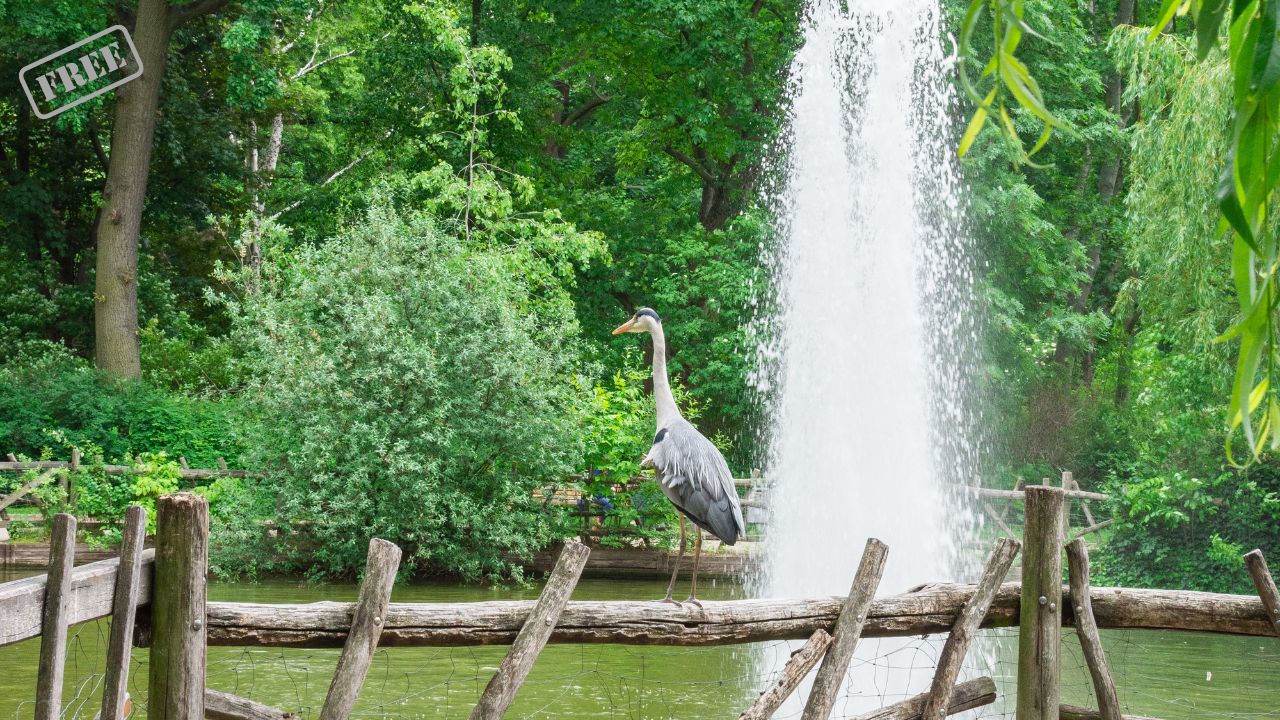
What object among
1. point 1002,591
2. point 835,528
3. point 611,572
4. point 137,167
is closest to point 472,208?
point 137,167

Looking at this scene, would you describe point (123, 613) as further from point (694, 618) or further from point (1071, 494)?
point (1071, 494)

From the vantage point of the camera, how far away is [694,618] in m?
4.20

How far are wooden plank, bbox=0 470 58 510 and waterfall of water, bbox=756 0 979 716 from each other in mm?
8382

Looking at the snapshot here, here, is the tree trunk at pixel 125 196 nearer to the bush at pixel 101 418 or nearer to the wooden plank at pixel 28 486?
the bush at pixel 101 418

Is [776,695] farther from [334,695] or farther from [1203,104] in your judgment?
[1203,104]

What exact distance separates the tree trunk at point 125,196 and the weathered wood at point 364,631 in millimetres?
16089

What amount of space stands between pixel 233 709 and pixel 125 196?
16169mm

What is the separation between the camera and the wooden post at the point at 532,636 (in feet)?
12.7

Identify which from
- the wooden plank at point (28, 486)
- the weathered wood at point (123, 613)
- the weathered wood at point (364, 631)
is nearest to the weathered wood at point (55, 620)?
the weathered wood at point (123, 613)

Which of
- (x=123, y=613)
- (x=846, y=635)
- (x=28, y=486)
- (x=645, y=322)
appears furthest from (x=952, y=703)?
(x=28, y=486)

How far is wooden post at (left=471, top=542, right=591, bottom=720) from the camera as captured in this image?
388cm

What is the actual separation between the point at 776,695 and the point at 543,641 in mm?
883

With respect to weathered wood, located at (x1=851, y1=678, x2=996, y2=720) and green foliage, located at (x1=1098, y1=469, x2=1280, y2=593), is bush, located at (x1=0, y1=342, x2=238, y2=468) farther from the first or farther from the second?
weathered wood, located at (x1=851, y1=678, x2=996, y2=720)

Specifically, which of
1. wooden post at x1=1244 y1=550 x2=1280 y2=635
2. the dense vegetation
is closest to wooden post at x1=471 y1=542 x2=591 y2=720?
wooden post at x1=1244 y1=550 x2=1280 y2=635
